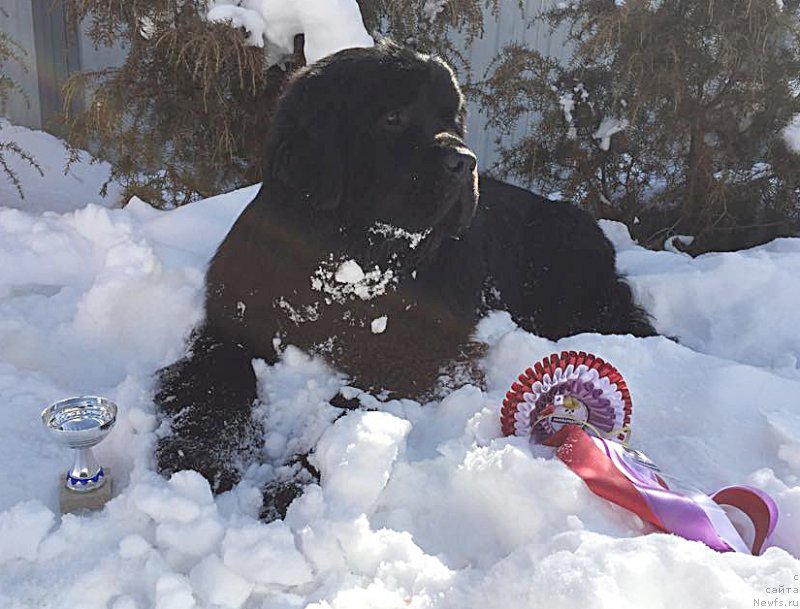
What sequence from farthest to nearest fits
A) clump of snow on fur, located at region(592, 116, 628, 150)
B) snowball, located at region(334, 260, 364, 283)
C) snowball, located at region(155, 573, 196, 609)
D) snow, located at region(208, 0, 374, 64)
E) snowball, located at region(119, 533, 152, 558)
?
clump of snow on fur, located at region(592, 116, 628, 150), snow, located at region(208, 0, 374, 64), snowball, located at region(334, 260, 364, 283), snowball, located at region(119, 533, 152, 558), snowball, located at region(155, 573, 196, 609)

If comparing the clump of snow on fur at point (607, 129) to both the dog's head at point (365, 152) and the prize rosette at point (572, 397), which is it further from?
the prize rosette at point (572, 397)

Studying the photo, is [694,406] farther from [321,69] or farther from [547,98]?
[547,98]

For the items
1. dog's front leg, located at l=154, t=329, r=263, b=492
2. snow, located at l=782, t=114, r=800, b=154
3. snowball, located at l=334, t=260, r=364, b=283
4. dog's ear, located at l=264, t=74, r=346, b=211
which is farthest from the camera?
snow, located at l=782, t=114, r=800, b=154

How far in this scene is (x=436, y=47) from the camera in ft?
13.3

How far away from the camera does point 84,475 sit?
4.84 ft

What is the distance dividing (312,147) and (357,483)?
3.21 feet

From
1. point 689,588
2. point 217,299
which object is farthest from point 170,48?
point 689,588

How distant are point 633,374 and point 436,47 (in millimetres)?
2645

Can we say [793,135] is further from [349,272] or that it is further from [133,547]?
[133,547]

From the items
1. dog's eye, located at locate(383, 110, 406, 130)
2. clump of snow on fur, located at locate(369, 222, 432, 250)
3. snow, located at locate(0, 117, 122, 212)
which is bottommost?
snow, located at locate(0, 117, 122, 212)

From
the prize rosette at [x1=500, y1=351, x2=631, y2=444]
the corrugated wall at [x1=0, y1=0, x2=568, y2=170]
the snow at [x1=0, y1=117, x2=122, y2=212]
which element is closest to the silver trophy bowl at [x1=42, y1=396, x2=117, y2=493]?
the prize rosette at [x1=500, y1=351, x2=631, y2=444]

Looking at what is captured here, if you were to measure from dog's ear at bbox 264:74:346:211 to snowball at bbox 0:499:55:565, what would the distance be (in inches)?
41.7

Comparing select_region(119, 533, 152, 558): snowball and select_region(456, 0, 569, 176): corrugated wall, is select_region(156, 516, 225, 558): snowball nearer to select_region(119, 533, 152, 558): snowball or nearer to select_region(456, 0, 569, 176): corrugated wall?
select_region(119, 533, 152, 558): snowball

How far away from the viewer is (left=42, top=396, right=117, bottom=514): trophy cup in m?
1.44
